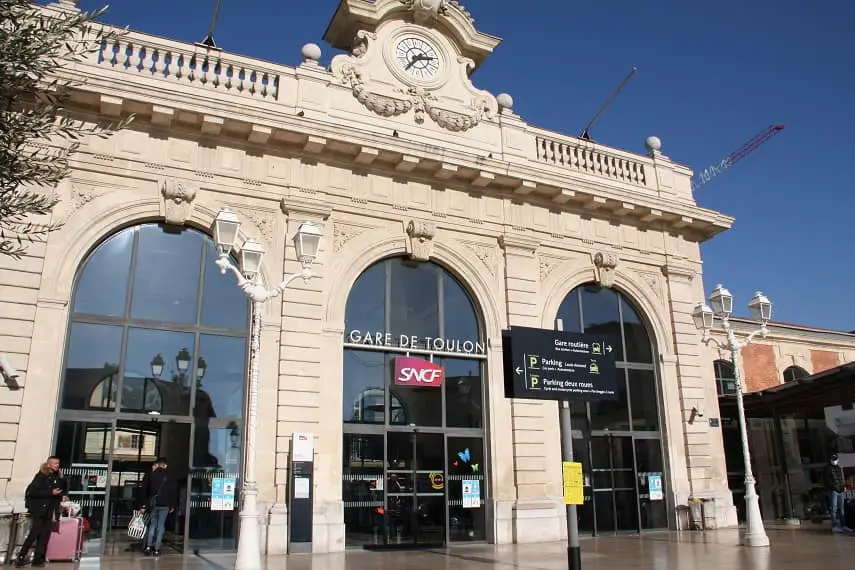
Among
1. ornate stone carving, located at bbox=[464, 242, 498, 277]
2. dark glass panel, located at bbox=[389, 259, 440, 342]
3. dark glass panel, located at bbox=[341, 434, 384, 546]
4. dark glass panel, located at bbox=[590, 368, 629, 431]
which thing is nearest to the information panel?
dark glass panel, located at bbox=[341, 434, 384, 546]

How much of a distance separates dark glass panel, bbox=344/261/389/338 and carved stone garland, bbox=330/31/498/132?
3756mm

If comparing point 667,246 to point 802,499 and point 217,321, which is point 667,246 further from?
point 217,321

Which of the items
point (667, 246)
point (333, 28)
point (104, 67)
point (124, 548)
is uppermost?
point (333, 28)

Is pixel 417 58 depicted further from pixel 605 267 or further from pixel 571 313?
pixel 571 313

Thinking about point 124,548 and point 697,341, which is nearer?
point 124,548

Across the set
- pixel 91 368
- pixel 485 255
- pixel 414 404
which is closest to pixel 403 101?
pixel 485 255

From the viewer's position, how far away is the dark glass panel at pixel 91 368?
13.3 m

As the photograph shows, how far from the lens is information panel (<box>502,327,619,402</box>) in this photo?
10.6m

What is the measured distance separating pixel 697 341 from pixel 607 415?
373cm

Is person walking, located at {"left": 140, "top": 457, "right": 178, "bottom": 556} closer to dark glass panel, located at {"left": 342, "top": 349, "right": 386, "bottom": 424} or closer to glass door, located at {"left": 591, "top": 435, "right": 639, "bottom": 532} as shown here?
dark glass panel, located at {"left": 342, "top": 349, "right": 386, "bottom": 424}

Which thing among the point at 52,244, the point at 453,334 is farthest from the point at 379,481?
the point at 52,244

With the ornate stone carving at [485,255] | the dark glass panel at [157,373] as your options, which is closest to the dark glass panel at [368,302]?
the ornate stone carving at [485,255]

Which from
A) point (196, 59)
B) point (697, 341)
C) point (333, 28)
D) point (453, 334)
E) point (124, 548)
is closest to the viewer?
point (124, 548)

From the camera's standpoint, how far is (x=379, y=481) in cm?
1523
